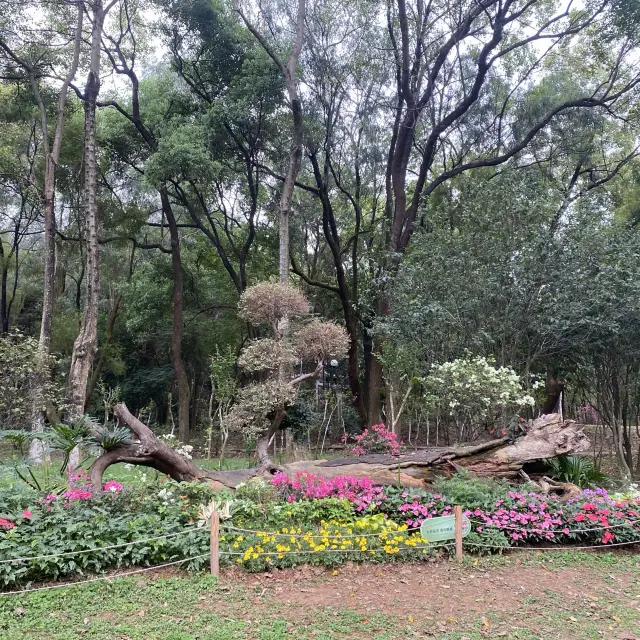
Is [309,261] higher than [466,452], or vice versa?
[309,261]

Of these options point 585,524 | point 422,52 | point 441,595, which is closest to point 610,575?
point 585,524

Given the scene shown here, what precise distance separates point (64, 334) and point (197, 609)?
15.6m

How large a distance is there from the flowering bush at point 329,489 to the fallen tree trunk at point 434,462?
49cm

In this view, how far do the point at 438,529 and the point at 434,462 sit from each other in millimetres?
1944

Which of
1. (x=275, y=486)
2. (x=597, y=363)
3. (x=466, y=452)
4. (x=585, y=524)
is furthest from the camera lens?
(x=597, y=363)

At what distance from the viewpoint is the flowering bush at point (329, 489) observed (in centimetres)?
557

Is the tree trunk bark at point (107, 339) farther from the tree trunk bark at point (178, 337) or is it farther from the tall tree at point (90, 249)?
the tall tree at point (90, 249)

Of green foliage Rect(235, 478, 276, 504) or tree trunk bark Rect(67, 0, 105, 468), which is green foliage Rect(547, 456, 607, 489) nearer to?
green foliage Rect(235, 478, 276, 504)

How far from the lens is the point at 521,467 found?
682 cm

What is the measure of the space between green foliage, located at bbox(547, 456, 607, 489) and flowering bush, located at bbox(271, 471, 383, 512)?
3118mm

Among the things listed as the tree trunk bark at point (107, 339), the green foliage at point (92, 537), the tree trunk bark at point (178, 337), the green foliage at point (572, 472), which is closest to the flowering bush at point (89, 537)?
the green foliage at point (92, 537)

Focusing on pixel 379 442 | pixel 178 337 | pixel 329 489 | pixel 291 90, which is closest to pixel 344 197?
pixel 291 90

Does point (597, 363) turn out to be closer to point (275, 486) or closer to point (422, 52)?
point (275, 486)

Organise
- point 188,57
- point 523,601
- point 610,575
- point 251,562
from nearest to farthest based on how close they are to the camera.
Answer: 1. point 523,601
2. point 251,562
3. point 610,575
4. point 188,57
